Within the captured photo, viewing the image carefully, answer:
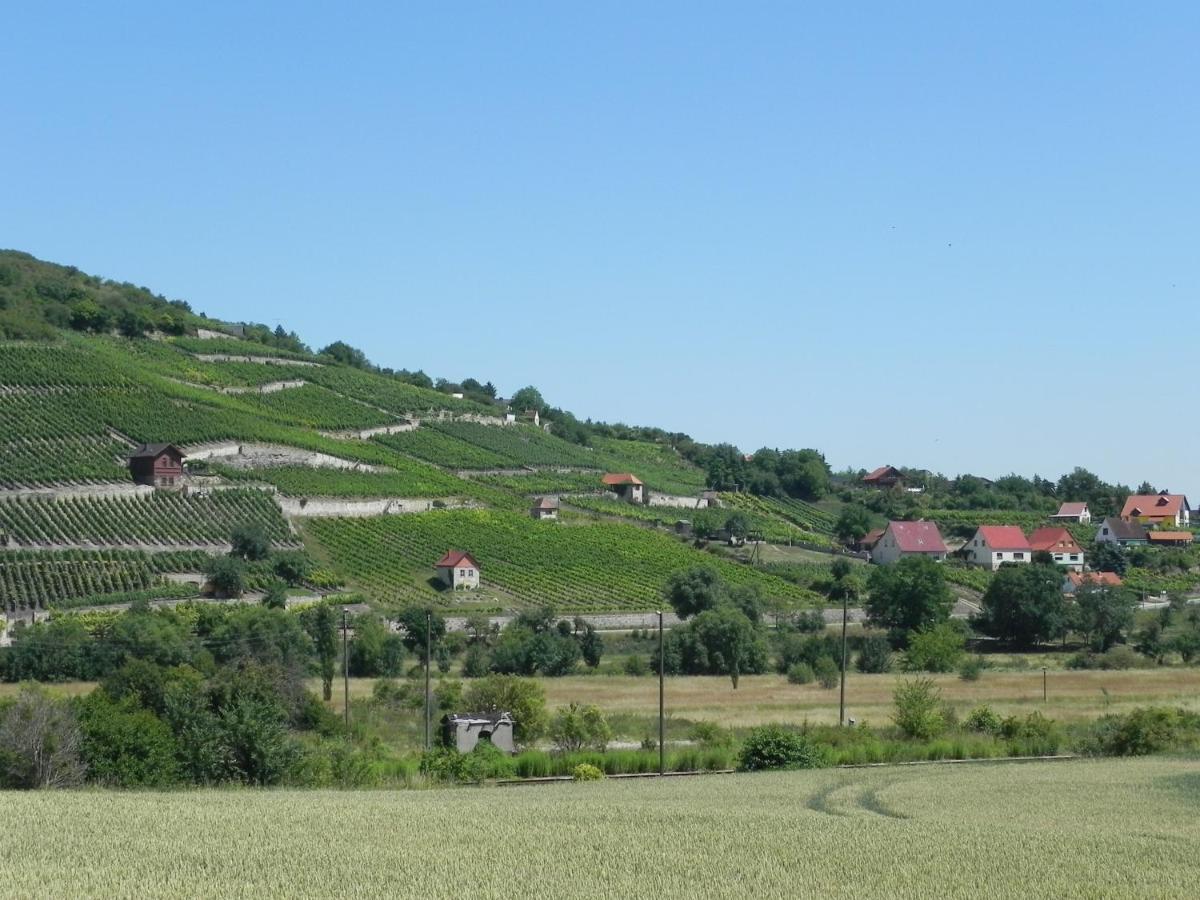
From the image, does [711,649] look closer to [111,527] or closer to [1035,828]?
[111,527]

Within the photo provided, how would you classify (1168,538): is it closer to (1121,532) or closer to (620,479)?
(1121,532)

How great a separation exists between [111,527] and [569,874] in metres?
62.4

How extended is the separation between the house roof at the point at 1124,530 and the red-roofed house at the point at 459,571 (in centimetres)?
5728

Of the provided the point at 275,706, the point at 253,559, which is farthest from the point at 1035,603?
the point at 275,706

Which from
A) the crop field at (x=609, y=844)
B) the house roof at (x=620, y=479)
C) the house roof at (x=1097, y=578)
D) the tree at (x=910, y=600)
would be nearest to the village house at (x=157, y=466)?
the tree at (x=910, y=600)

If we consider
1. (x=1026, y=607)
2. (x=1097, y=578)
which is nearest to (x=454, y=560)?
(x=1026, y=607)

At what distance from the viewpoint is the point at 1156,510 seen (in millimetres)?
133375

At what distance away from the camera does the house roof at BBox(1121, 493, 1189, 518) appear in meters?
133

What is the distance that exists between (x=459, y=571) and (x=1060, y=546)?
48131mm

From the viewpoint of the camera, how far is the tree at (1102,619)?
248 ft

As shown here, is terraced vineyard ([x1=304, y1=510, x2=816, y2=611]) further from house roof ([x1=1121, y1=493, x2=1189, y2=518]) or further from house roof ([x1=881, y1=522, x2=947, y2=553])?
house roof ([x1=1121, y1=493, x2=1189, y2=518])

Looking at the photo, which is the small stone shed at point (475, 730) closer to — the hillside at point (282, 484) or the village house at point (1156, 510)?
the hillside at point (282, 484)

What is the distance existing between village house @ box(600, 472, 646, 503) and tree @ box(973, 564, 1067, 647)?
146 ft

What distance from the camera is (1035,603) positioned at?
252 feet
